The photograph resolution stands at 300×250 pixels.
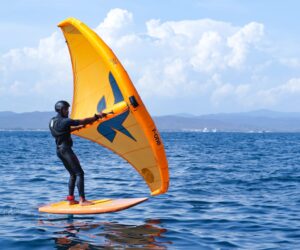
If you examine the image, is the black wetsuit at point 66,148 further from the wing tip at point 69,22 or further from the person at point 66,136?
the wing tip at point 69,22

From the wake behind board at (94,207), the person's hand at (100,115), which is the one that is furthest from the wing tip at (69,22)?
the wake behind board at (94,207)

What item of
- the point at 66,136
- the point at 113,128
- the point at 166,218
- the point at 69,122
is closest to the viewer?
the point at 69,122

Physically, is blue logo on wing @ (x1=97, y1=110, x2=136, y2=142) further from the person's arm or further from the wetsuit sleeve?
the wetsuit sleeve

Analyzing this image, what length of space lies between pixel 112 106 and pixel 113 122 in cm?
50

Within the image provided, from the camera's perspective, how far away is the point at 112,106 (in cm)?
1345

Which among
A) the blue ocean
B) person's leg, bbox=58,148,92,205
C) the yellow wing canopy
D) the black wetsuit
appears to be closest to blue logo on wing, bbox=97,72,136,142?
the yellow wing canopy

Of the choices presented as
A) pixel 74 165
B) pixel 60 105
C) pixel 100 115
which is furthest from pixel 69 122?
pixel 74 165

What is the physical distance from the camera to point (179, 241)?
1195cm

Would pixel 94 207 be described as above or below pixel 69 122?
below

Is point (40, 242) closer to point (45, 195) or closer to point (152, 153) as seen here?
point (152, 153)

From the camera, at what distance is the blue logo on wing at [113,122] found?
13.1 meters

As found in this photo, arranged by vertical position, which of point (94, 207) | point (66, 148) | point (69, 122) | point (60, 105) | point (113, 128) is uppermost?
point (60, 105)

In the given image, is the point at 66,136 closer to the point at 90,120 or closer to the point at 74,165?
the point at 74,165

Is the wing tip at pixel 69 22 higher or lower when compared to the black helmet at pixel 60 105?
higher
